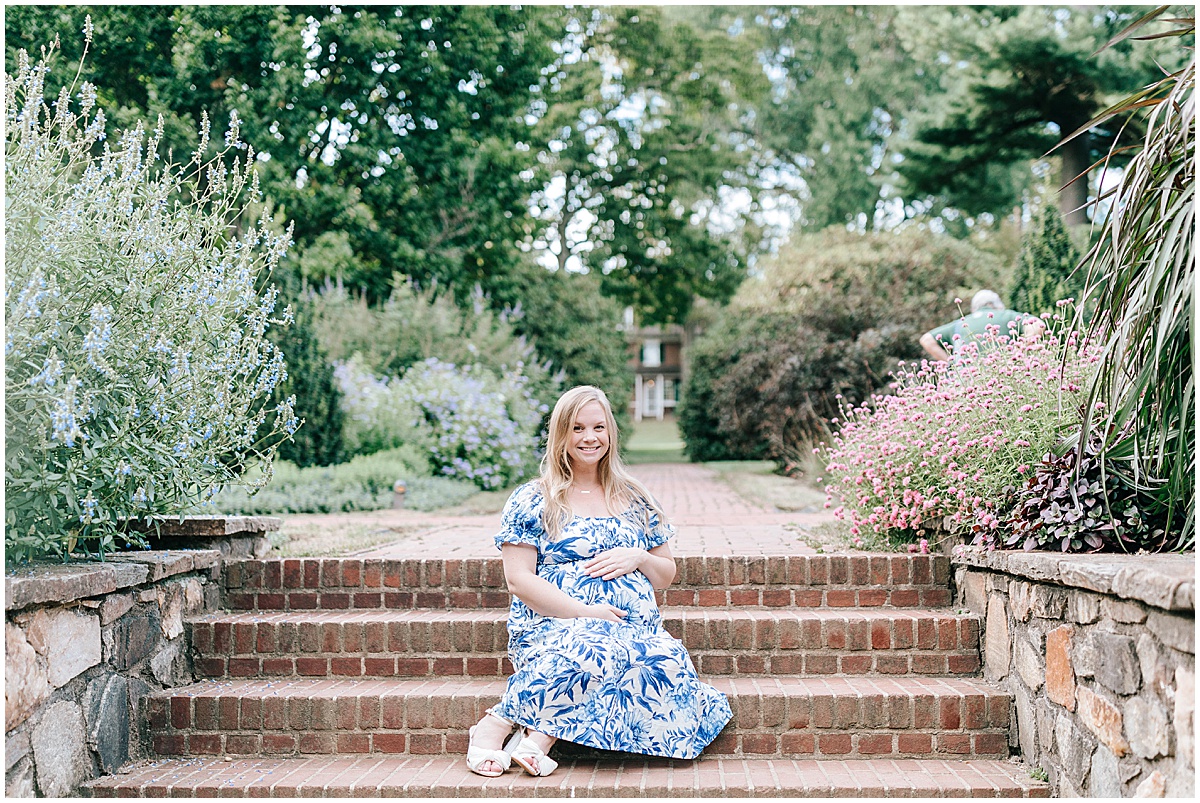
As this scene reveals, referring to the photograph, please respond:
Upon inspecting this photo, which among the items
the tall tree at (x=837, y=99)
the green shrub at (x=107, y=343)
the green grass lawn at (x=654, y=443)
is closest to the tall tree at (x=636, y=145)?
the tall tree at (x=837, y=99)

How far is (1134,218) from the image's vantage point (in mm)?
2775

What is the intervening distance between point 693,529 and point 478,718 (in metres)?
2.53

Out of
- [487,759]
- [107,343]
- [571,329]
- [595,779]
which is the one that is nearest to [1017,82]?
[571,329]

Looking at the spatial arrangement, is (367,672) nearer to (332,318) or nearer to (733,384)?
(332,318)

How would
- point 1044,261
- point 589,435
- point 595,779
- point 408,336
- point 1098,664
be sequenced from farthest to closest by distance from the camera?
point 408,336 → point 1044,261 → point 589,435 → point 595,779 → point 1098,664

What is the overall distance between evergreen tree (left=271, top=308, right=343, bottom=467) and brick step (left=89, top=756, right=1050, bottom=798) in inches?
209

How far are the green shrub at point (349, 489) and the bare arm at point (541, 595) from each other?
12.6 ft

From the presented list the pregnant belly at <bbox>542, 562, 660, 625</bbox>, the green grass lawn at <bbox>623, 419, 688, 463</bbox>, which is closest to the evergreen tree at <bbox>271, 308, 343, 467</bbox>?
the pregnant belly at <bbox>542, 562, 660, 625</bbox>

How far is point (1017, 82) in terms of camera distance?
12289 millimetres

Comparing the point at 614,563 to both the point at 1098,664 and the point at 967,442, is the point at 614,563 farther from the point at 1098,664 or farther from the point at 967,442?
the point at 967,442

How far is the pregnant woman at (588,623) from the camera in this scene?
2820 mm

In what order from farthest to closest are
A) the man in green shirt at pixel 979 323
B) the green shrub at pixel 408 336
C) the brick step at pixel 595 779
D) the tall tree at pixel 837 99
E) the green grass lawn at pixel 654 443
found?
1. the tall tree at pixel 837 99
2. the green grass lawn at pixel 654 443
3. the green shrub at pixel 408 336
4. the man in green shirt at pixel 979 323
5. the brick step at pixel 595 779

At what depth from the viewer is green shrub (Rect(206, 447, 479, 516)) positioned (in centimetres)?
664

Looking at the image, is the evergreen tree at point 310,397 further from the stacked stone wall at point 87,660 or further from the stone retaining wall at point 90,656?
the stacked stone wall at point 87,660
